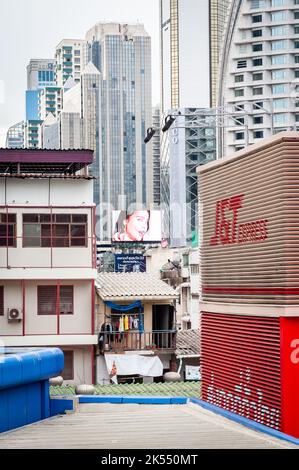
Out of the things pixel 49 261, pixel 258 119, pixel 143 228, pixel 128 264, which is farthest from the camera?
pixel 258 119

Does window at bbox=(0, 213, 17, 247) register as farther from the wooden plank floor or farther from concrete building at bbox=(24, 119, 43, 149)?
concrete building at bbox=(24, 119, 43, 149)

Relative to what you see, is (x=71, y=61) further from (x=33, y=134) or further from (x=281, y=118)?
(x=281, y=118)

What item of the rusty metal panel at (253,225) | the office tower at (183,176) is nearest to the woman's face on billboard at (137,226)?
the office tower at (183,176)

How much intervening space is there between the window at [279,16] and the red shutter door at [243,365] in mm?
73772

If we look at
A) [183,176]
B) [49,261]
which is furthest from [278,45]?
[49,261]

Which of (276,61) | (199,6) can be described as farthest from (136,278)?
(199,6)

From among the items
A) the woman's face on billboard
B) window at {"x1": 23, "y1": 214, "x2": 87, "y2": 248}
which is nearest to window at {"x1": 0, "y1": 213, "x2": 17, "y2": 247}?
window at {"x1": 23, "y1": 214, "x2": 87, "y2": 248}

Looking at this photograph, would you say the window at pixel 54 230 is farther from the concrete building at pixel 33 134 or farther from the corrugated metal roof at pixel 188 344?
the concrete building at pixel 33 134

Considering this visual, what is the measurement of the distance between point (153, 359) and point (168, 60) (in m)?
101

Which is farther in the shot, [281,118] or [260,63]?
[260,63]

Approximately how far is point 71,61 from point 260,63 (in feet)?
156

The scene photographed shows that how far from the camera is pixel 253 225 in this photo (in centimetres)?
1661

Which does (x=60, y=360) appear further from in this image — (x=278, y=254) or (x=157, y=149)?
(x=157, y=149)
